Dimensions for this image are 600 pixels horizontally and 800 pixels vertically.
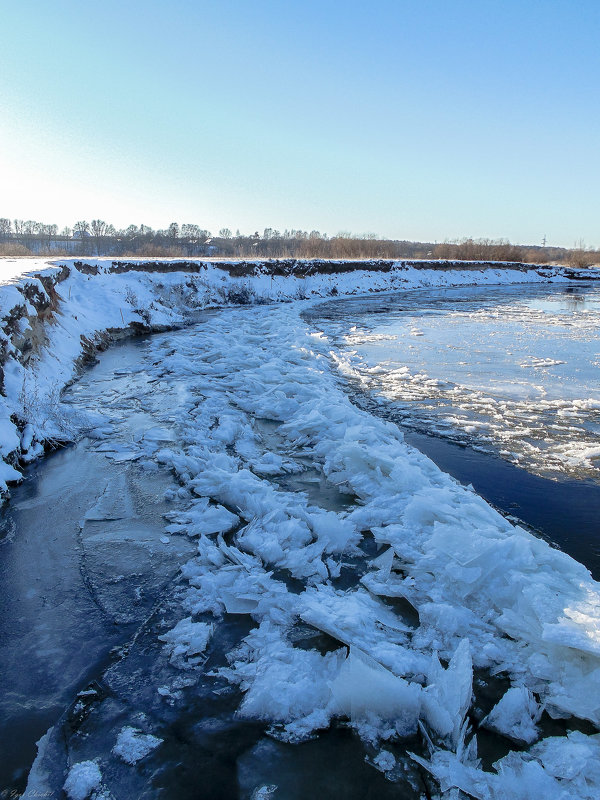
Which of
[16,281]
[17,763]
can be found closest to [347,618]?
[17,763]

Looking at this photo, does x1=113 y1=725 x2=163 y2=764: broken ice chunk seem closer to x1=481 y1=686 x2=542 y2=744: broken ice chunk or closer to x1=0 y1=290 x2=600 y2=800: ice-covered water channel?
x1=0 y1=290 x2=600 y2=800: ice-covered water channel

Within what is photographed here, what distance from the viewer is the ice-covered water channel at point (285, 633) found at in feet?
6.55

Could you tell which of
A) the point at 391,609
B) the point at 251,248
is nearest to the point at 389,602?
the point at 391,609

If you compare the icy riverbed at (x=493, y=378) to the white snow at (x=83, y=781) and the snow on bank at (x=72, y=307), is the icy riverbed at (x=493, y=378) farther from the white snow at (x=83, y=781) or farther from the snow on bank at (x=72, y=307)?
the snow on bank at (x=72, y=307)

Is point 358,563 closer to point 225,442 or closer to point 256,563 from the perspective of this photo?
point 256,563

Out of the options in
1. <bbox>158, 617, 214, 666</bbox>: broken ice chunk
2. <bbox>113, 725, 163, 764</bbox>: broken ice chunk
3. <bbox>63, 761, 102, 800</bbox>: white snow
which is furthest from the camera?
<bbox>158, 617, 214, 666</bbox>: broken ice chunk

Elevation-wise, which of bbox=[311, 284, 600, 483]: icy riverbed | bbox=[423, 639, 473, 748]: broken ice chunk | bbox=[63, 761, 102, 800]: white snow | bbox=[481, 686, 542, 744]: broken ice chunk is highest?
bbox=[311, 284, 600, 483]: icy riverbed

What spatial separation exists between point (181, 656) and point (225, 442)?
3.16 m

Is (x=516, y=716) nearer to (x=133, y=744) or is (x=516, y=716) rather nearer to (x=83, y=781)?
(x=133, y=744)

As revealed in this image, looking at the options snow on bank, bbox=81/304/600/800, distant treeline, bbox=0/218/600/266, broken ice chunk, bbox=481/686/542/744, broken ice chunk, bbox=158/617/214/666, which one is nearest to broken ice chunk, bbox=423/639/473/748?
snow on bank, bbox=81/304/600/800

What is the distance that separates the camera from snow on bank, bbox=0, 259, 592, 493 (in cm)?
549

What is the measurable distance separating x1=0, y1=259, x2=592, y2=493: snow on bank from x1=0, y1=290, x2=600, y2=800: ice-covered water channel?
30.8 inches

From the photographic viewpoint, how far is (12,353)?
6.37 meters

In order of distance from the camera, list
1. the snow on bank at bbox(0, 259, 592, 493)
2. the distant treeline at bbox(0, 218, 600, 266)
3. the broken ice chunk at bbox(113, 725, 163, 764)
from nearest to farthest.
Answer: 1. the broken ice chunk at bbox(113, 725, 163, 764)
2. the snow on bank at bbox(0, 259, 592, 493)
3. the distant treeline at bbox(0, 218, 600, 266)
